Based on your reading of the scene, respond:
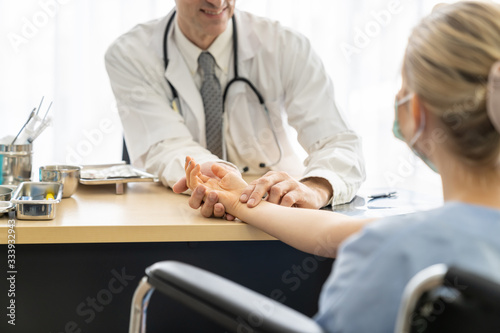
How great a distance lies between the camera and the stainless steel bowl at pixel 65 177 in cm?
144

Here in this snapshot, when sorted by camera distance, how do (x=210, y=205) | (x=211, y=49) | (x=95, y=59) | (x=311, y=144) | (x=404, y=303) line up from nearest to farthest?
(x=404, y=303) → (x=210, y=205) → (x=311, y=144) → (x=211, y=49) → (x=95, y=59)

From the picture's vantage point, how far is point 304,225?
1187 millimetres

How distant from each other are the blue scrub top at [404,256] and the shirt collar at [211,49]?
1.35 meters

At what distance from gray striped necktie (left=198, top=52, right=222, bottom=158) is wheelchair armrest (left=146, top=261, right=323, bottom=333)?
1.17 metres

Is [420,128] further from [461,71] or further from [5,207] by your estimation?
[5,207]

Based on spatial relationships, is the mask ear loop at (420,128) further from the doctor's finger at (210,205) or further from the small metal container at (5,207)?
the small metal container at (5,207)

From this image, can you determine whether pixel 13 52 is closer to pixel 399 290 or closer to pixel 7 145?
pixel 7 145

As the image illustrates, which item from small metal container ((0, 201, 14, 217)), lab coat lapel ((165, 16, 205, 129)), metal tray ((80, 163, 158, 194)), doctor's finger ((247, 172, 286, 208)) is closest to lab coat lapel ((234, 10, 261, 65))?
lab coat lapel ((165, 16, 205, 129))

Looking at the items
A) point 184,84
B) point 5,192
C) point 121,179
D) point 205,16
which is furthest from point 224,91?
point 5,192

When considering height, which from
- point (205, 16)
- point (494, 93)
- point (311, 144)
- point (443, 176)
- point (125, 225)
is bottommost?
point (125, 225)

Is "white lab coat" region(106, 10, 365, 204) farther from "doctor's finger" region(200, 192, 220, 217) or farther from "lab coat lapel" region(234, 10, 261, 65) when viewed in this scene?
"doctor's finger" region(200, 192, 220, 217)

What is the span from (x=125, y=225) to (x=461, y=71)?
0.73m

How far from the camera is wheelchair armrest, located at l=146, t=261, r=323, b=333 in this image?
0.68m

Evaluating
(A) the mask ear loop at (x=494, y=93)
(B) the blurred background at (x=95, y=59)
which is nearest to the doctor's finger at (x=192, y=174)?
(A) the mask ear loop at (x=494, y=93)
